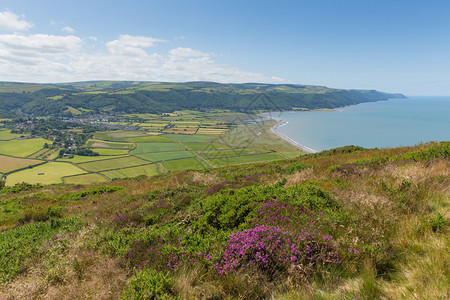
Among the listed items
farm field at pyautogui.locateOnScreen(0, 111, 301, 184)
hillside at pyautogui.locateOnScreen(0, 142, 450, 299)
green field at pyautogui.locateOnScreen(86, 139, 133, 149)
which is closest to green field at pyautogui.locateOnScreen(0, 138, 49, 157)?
farm field at pyautogui.locateOnScreen(0, 111, 301, 184)

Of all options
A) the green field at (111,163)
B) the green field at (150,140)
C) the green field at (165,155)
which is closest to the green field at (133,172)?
the green field at (111,163)

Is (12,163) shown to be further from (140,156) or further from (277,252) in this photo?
(277,252)

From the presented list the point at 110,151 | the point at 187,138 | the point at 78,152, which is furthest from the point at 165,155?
the point at 78,152

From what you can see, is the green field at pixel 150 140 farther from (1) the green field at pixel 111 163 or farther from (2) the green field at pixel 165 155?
(1) the green field at pixel 111 163

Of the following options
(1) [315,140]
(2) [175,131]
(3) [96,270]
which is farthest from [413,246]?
(2) [175,131]

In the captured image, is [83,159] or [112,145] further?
[112,145]

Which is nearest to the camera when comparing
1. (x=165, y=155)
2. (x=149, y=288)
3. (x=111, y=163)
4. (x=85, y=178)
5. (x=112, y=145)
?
(x=149, y=288)
